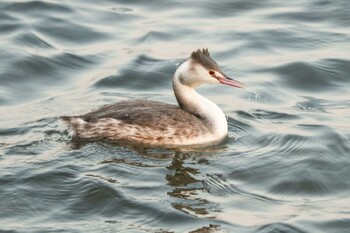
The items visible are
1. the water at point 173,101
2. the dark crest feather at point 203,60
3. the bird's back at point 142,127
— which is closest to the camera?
the water at point 173,101

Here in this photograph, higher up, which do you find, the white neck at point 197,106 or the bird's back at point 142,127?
the white neck at point 197,106

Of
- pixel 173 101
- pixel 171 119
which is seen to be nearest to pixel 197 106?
pixel 171 119

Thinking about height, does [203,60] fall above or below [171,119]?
above

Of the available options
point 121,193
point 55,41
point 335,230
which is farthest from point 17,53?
point 335,230

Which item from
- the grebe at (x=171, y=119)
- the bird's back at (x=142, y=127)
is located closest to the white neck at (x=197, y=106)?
the grebe at (x=171, y=119)

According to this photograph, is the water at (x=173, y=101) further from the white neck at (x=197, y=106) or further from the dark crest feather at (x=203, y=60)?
the dark crest feather at (x=203, y=60)

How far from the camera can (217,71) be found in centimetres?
1175

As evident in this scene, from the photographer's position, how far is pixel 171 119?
37.9ft

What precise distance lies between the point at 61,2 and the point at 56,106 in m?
4.99

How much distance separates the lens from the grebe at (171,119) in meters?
11.5

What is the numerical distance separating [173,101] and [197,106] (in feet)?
4.05

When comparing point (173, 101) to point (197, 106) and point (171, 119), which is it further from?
point (171, 119)

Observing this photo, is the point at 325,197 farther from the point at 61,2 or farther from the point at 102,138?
the point at 61,2

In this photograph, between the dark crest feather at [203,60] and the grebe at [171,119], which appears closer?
the grebe at [171,119]
